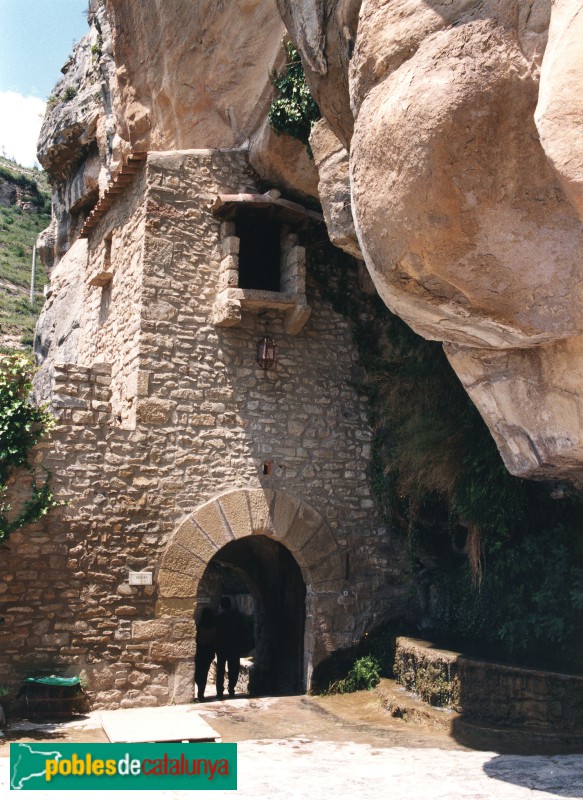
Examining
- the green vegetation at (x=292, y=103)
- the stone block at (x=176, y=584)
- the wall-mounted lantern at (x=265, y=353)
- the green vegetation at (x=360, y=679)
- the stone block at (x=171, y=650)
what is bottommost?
the green vegetation at (x=360, y=679)

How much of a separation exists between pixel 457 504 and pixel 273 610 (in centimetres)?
392

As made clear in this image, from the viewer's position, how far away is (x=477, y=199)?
5.02m

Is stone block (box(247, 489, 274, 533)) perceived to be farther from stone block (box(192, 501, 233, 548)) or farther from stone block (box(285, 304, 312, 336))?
stone block (box(285, 304, 312, 336))

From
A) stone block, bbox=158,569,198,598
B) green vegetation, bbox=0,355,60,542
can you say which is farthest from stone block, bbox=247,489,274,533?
green vegetation, bbox=0,355,60,542

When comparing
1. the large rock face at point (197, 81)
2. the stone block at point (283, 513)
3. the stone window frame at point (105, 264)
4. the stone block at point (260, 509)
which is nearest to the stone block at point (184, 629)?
the stone block at point (260, 509)

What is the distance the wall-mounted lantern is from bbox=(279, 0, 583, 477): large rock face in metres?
3.77

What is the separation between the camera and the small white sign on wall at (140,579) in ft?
27.5

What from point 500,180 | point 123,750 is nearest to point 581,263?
point 500,180

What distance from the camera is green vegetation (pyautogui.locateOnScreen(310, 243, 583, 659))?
26.5 ft

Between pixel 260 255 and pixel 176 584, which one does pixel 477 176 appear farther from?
pixel 260 255

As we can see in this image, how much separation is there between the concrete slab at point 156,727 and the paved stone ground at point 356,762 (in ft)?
0.74

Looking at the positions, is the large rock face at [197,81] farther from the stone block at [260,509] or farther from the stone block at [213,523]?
the stone block at [213,523]

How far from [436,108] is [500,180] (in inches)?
22.5

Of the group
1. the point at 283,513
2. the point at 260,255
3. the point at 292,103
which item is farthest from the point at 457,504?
the point at 292,103
